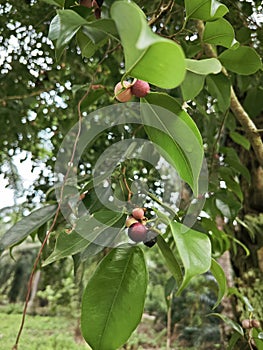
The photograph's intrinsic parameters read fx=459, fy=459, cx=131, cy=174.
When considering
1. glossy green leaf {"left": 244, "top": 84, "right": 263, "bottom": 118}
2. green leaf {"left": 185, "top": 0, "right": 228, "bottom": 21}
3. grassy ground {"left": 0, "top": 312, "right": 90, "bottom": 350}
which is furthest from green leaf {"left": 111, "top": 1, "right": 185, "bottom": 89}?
grassy ground {"left": 0, "top": 312, "right": 90, "bottom": 350}

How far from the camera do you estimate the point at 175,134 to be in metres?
0.34

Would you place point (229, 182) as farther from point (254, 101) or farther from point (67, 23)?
point (67, 23)

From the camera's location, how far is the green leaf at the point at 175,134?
0.32 meters

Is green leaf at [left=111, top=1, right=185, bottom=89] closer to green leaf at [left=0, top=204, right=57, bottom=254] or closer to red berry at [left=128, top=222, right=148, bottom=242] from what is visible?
red berry at [left=128, top=222, right=148, bottom=242]

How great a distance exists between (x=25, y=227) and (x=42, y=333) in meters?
2.53

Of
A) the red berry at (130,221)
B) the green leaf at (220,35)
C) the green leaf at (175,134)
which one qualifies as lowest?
the red berry at (130,221)

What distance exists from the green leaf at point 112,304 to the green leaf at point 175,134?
0.10 m

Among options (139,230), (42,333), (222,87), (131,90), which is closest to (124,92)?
(131,90)

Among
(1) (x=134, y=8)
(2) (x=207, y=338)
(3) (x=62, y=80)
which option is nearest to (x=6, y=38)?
(3) (x=62, y=80)

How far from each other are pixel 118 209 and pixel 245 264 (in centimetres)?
83

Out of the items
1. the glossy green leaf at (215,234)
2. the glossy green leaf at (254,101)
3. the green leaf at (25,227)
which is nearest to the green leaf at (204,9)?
the green leaf at (25,227)

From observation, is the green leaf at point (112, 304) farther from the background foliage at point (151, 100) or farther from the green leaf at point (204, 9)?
the green leaf at point (204, 9)

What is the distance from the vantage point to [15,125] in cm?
100

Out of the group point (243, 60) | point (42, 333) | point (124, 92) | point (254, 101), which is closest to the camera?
point (124, 92)
